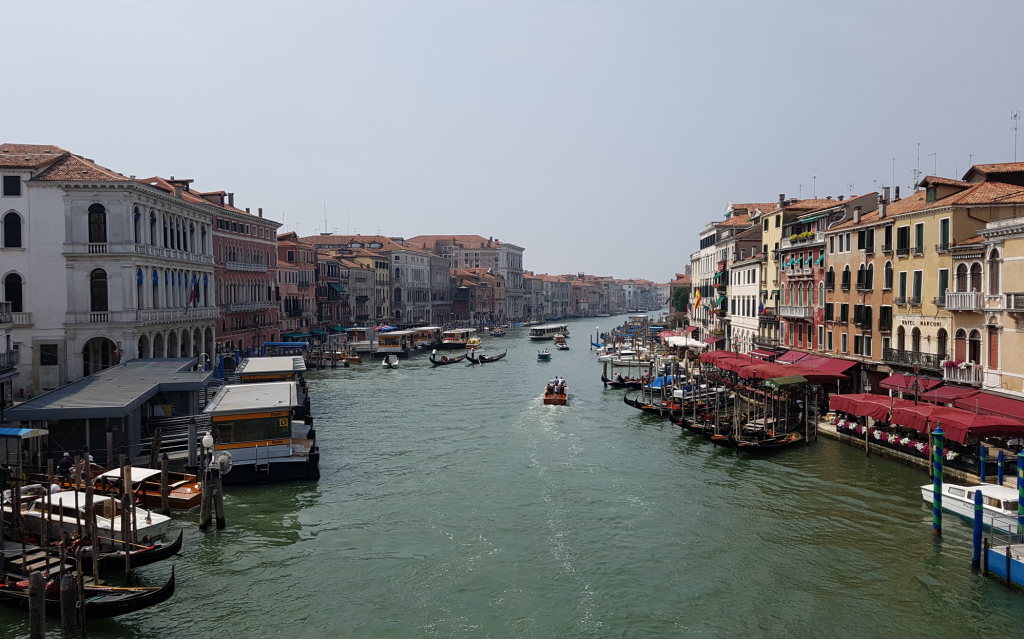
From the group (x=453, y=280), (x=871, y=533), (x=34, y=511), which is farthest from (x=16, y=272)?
(x=453, y=280)

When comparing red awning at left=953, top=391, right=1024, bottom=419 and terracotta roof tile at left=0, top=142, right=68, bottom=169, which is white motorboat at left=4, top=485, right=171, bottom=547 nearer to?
terracotta roof tile at left=0, top=142, right=68, bottom=169

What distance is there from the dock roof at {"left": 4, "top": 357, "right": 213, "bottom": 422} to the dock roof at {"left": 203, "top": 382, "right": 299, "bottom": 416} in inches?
64.7

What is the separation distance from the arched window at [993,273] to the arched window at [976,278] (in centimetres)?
65

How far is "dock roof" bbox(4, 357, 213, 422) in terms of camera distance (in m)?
18.3

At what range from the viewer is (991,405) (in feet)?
64.8

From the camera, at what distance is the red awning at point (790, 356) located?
3154 cm

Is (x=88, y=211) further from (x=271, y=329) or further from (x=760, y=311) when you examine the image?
(x=760, y=311)

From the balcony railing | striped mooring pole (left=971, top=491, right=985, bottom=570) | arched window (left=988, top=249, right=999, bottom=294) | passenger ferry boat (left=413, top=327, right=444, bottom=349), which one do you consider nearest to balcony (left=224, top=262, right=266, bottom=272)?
passenger ferry boat (left=413, top=327, right=444, bottom=349)

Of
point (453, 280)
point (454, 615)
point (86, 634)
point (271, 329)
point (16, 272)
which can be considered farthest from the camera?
point (453, 280)

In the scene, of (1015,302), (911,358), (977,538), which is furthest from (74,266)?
(1015,302)

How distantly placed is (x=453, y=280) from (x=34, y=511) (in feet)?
316

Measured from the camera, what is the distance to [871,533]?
52.1 ft

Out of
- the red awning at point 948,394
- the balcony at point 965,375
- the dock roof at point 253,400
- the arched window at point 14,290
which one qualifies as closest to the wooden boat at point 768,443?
the red awning at point 948,394

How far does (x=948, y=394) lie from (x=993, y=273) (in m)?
3.56
